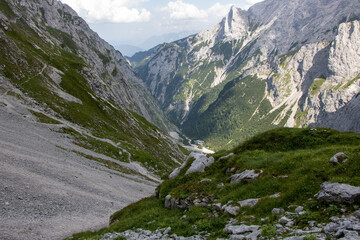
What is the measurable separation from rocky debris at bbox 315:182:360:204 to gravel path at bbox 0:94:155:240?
23.2m

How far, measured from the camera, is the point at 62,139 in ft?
206

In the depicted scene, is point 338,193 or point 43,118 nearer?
point 338,193

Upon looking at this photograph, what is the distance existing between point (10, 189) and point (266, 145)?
29.2 metres

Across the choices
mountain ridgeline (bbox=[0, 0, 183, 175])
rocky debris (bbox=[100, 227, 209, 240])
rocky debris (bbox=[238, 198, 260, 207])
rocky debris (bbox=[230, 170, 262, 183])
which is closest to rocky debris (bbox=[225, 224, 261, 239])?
rocky debris (bbox=[100, 227, 209, 240])

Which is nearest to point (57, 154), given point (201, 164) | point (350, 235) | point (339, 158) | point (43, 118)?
point (43, 118)

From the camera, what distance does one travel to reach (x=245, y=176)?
1984 centimetres

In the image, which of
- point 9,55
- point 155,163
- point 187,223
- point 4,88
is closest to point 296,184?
point 187,223

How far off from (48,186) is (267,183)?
2912 cm

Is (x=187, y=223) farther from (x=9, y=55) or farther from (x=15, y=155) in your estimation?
(x=9, y=55)

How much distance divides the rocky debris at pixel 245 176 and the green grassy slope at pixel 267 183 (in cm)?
45

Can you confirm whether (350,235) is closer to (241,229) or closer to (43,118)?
(241,229)

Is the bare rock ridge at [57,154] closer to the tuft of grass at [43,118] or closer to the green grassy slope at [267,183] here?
the tuft of grass at [43,118]

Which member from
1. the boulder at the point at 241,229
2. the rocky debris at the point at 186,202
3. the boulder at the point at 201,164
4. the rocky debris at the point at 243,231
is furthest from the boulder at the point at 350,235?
the boulder at the point at 201,164

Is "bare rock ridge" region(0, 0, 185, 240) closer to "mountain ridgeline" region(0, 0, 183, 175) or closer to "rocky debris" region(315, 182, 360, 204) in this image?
"mountain ridgeline" region(0, 0, 183, 175)
